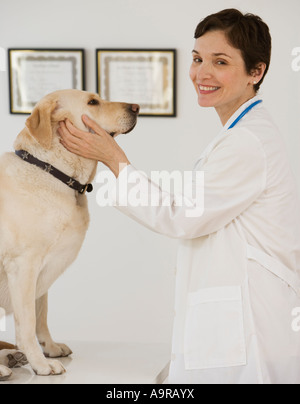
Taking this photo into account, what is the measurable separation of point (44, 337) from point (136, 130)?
6.48 ft

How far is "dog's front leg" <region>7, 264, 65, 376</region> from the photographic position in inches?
54.2

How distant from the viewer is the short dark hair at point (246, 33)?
1.44 metres

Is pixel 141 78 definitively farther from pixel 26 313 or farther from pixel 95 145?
pixel 26 313

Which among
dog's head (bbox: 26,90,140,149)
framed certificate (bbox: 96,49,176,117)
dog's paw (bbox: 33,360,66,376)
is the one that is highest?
framed certificate (bbox: 96,49,176,117)

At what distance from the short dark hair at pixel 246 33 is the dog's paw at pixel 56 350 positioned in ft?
3.07

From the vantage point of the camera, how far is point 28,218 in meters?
1.41

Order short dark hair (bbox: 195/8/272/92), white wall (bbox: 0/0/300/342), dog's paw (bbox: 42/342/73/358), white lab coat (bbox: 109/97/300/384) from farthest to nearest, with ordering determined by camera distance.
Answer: white wall (bbox: 0/0/300/342)
dog's paw (bbox: 42/342/73/358)
short dark hair (bbox: 195/8/272/92)
white lab coat (bbox: 109/97/300/384)

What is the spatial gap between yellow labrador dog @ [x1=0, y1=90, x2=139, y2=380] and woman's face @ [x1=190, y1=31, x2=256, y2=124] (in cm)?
32

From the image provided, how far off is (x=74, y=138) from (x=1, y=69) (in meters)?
2.17

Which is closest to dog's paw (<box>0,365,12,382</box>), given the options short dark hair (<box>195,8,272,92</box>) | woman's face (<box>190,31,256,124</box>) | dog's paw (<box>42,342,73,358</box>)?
dog's paw (<box>42,342,73,358</box>)

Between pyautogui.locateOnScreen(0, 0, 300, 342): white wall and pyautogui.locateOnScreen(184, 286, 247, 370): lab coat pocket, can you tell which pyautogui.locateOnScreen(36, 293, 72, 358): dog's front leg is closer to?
pyautogui.locateOnScreen(184, 286, 247, 370): lab coat pocket
